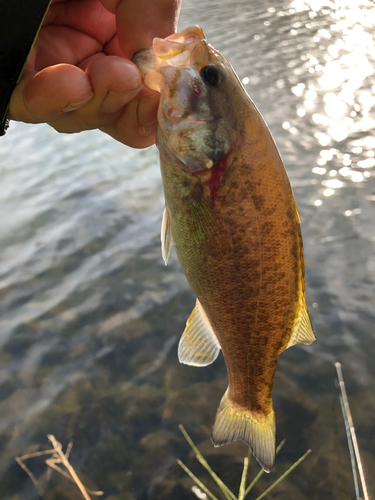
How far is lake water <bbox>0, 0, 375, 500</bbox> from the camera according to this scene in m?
3.94

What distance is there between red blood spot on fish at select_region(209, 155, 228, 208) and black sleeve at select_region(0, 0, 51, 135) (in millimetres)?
888

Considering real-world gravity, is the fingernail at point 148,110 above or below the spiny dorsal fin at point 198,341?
above

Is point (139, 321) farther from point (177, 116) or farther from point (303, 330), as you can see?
point (177, 116)

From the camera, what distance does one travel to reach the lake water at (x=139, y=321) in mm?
3938

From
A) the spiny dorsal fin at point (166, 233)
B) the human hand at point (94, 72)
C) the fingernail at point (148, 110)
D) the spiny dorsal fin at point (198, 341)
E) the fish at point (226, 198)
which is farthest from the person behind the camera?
the spiny dorsal fin at point (198, 341)

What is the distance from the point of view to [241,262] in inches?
76.0

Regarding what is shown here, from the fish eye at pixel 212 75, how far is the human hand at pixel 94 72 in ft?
0.82

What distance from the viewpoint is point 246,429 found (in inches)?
90.3

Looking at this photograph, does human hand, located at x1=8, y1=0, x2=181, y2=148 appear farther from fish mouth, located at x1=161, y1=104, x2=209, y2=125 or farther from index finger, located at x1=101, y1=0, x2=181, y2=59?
fish mouth, located at x1=161, y1=104, x2=209, y2=125

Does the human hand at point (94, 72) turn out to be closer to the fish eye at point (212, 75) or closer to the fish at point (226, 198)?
the fish at point (226, 198)

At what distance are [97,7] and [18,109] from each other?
101 centimetres

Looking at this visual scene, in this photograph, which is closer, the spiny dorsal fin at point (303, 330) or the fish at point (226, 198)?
the fish at point (226, 198)

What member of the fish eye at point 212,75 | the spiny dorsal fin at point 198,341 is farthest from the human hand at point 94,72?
the spiny dorsal fin at point 198,341

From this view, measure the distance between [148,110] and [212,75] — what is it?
0.35m
